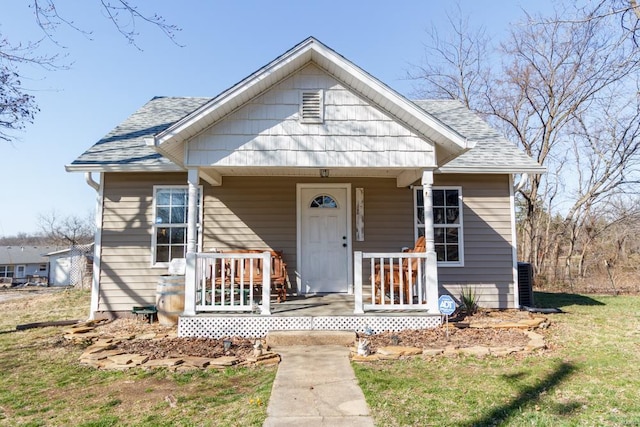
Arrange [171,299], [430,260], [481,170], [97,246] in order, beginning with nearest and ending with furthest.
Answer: [430,260] < [171,299] < [97,246] < [481,170]

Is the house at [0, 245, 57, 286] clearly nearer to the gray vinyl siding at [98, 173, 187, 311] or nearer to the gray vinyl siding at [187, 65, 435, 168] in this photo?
the gray vinyl siding at [98, 173, 187, 311]

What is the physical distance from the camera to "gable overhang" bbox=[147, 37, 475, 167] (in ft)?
18.4

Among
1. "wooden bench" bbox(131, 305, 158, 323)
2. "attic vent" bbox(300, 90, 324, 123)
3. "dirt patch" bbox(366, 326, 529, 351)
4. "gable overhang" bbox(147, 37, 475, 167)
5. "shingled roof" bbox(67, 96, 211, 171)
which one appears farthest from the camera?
"shingled roof" bbox(67, 96, 211, 171)

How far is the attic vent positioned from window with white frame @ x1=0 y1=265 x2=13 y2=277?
5501 centimetres

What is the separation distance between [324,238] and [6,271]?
53880mm

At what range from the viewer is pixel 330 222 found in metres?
7.77

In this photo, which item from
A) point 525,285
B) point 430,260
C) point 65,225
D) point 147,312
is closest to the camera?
point 430,260

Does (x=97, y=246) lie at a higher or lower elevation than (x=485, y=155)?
lower

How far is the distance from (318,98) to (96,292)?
5.46m

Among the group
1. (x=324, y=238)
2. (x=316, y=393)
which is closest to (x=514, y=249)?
(x=324, y=238)

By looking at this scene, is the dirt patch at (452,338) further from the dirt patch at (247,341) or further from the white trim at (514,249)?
the white trim at (514,249)

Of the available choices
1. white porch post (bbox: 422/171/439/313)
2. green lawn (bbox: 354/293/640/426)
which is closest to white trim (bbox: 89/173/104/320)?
green lawn (bbox: 354/293/640/426)

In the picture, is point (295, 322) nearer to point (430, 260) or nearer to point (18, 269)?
point (430, 260)

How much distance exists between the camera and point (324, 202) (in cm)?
782
